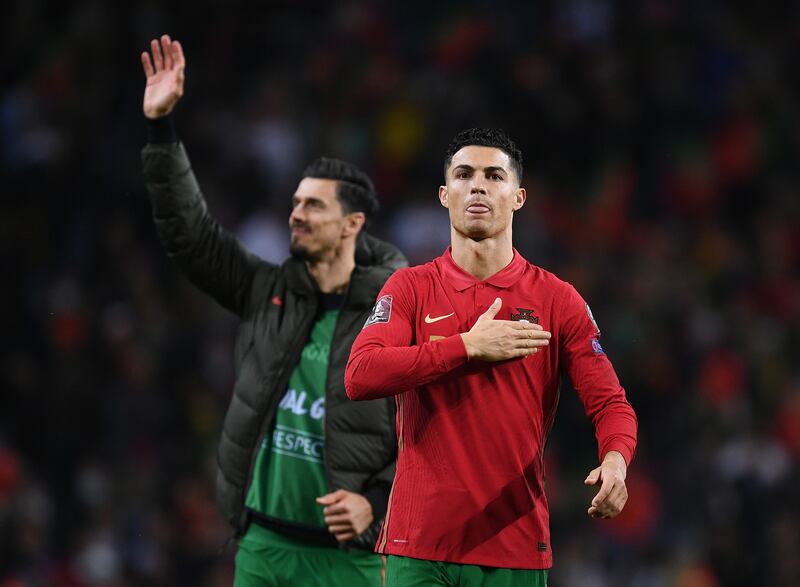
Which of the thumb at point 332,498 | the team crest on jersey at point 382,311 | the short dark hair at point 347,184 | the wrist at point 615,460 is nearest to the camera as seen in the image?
the wrist at point 615,460

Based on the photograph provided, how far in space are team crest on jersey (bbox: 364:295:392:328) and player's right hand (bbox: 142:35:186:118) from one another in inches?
61.9

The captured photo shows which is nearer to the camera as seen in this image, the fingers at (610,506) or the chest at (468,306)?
the fingers at (610,506)

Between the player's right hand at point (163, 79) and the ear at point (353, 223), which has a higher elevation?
the player's right hand at point (163, 79)

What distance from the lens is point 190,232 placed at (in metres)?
4.78

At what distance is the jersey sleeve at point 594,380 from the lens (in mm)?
3373

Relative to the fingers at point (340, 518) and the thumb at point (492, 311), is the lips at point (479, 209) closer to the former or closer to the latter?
the thumb at point (492, 311)

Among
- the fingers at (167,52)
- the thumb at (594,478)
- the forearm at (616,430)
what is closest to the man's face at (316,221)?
the fingers at (167,52)

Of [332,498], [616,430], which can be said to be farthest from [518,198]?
[332,498]

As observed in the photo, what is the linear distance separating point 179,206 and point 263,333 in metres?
0.57

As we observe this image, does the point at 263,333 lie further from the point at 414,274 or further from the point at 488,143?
the point at 488,143

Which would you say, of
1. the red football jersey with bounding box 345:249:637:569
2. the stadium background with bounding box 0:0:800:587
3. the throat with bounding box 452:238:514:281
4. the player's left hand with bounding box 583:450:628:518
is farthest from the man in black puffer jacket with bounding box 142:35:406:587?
the stadium background with bounding box 0:0:800:587

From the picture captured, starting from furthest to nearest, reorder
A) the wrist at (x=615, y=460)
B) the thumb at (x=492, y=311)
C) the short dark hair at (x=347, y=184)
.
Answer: the short dark hair at (x=347, y=184)
the thumb at (x=492, y=311)
the wrist at (x=615, y=460)

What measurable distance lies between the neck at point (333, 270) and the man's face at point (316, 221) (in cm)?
3

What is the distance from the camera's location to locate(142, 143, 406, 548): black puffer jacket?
4.57 metres
